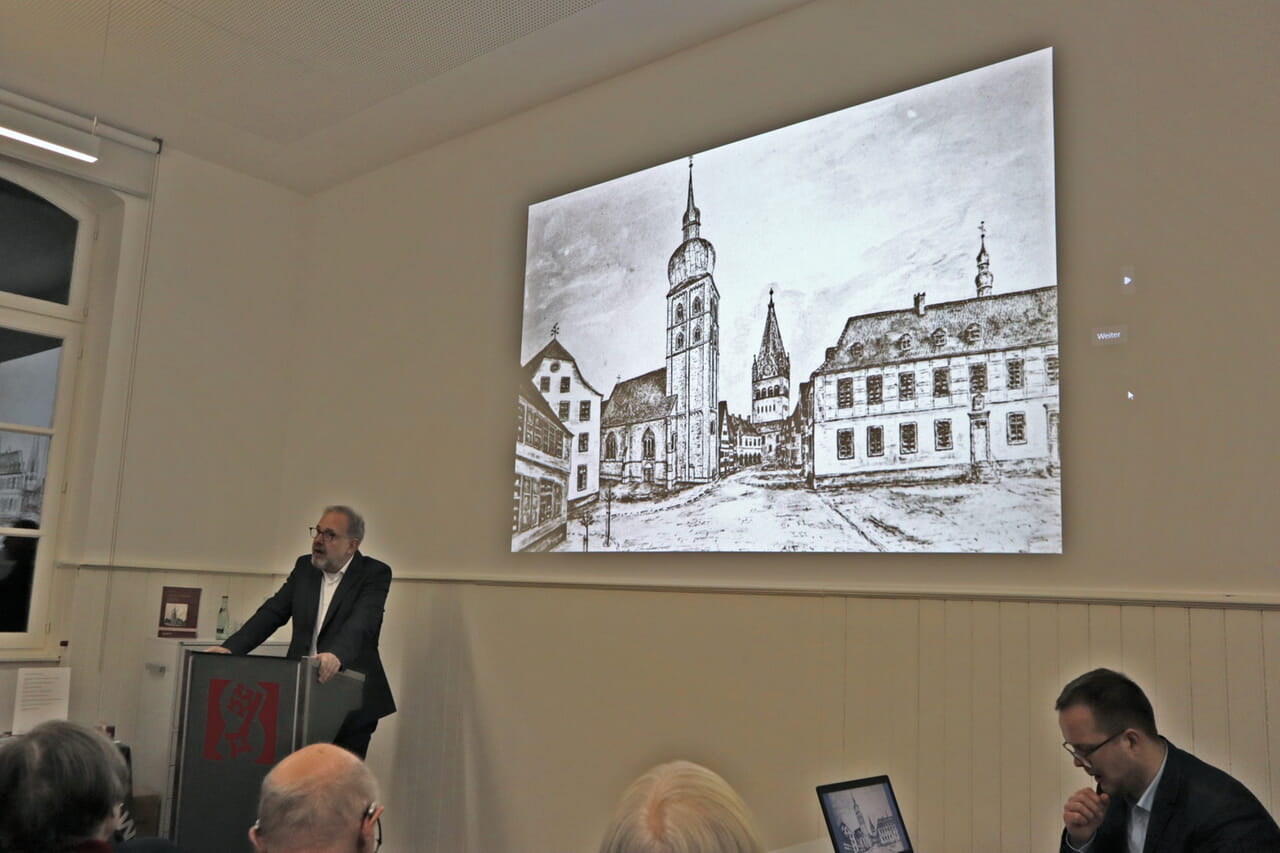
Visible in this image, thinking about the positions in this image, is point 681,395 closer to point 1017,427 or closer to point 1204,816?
point 1017,427

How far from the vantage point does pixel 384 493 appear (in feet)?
18.5

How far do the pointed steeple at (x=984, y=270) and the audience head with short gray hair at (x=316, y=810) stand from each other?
102 inches

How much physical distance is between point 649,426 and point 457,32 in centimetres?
192

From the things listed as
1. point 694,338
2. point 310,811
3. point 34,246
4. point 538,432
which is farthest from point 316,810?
point 34,246

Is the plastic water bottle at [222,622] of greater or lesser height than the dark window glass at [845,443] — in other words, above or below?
below

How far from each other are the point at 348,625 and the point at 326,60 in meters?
2.58

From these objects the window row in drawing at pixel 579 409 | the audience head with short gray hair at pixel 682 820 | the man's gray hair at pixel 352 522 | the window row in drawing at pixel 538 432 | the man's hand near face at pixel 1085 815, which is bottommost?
the man's hand near face at pixel 1085 815

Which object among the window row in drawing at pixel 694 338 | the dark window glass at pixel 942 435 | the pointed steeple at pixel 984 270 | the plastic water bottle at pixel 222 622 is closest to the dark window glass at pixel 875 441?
the dark window glass at pixel 942 435

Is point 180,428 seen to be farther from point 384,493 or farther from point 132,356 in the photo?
point 384,493

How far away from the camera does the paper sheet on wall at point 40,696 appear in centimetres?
505

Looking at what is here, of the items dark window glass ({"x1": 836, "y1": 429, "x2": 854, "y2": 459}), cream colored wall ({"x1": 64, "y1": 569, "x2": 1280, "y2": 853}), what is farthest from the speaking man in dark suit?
dark window glass ({"x1": 836, "y1": 429, "x2": 854, "y2": 459})

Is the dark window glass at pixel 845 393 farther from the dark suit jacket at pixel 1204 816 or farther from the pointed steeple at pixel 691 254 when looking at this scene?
the dark suit jacket at pixel 1204 816

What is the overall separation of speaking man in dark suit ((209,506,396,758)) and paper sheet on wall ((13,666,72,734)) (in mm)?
1040

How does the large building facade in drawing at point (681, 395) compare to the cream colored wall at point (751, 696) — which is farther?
the large building facade in drawing at point (681, 395)
